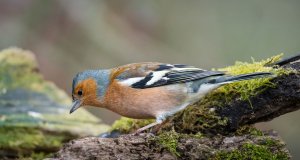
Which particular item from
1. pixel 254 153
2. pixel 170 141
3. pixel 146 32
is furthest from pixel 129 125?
pixel 146 32

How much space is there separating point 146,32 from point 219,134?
28.3 feet

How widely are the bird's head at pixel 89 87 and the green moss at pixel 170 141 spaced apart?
1607 mm

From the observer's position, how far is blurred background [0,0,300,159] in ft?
37.7

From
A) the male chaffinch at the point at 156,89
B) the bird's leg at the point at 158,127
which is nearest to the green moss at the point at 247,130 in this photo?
the male chaffinch at the point at 156,89

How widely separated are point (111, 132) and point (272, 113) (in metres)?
1.97

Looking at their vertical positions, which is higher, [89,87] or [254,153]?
[89,87]

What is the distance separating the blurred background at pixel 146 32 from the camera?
11489 mm

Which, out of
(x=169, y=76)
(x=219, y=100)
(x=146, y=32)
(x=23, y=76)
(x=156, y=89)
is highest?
(x=146, y=32)

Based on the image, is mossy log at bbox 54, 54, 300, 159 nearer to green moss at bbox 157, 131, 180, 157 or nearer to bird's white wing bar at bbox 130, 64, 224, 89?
A: green moss at bbox 157, 131, 180, 157

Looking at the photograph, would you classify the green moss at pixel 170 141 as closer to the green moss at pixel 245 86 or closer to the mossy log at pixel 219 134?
the mossy log at pixel 219 134

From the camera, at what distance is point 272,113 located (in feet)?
16.8

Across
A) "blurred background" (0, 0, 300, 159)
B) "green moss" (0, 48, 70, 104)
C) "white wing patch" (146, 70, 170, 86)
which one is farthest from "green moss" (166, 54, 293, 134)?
"blurred background" (0, 0, 300, 159)

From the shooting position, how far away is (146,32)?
13562 mm

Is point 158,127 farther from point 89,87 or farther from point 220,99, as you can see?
point 89,87
